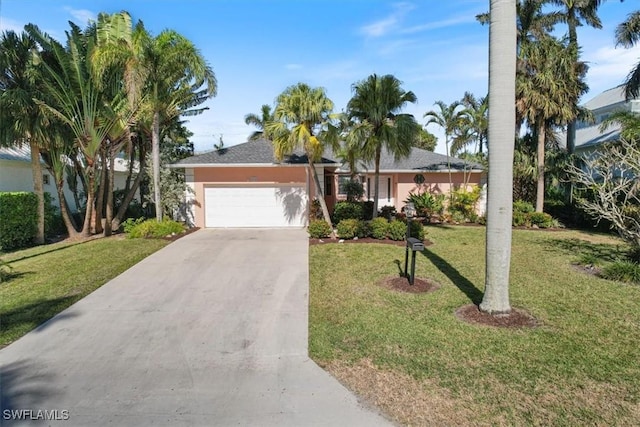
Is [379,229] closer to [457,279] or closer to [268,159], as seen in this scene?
[457,279]

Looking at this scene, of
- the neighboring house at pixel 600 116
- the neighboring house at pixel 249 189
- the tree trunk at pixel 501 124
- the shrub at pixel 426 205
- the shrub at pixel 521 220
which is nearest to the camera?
the tree trunk at pixel 501 124

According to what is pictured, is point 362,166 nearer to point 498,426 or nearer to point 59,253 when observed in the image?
point 59,253

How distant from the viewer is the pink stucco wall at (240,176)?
15.4 meters

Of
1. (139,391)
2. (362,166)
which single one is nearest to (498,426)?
(139,391)

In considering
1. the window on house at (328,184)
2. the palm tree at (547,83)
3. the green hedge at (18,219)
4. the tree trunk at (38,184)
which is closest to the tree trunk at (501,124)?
the palm tree at (547,83)

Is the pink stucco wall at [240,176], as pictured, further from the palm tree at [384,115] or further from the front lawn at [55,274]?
the palm tree at [384,115]

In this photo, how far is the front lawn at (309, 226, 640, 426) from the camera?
355 centimetres

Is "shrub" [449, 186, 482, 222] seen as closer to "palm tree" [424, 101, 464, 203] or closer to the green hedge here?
"palm tree" [424, 101, 464, 203]

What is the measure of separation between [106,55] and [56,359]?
10.3 metres

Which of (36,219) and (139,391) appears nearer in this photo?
(139,391)

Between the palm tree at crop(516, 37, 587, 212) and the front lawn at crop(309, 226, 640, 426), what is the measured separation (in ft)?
31.6

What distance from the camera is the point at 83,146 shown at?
12336 millimetres

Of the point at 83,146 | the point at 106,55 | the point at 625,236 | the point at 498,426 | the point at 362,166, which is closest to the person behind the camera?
the point at 498,426

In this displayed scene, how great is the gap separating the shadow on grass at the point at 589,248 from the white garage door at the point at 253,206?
366 inches
